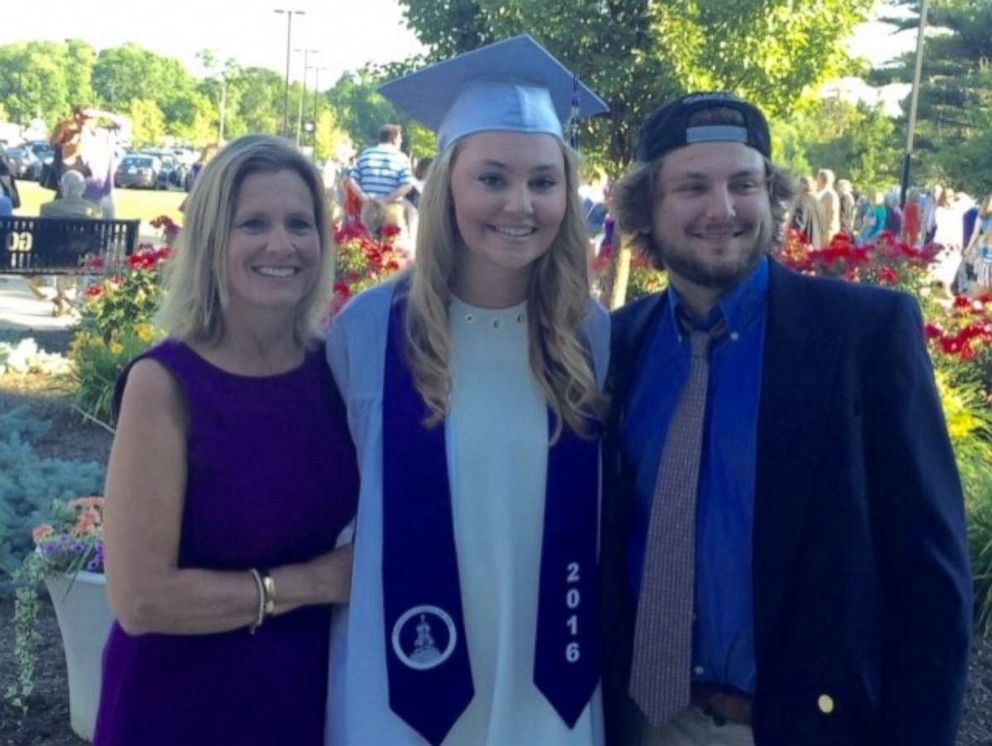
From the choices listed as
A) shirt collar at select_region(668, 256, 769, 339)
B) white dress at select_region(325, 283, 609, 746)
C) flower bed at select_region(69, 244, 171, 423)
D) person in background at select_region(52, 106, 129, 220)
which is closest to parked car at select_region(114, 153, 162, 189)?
person in background at select_region(52, 106, 129, 220)

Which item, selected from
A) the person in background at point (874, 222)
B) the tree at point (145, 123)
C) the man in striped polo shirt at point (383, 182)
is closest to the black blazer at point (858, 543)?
the man in striped polo shirt at point (383, 182)

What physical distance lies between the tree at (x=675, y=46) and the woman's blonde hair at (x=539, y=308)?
8.24 meters

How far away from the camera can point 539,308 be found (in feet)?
8.53

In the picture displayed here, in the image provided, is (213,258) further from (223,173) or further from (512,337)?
(512,337)

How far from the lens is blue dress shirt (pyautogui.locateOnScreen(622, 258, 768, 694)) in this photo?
235cm

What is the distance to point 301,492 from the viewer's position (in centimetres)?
238

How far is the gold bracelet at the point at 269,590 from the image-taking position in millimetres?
2320

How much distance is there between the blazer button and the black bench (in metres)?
10.6

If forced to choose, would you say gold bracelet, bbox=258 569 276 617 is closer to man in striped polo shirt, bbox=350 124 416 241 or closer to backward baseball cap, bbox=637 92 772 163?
backward baseball cap, bbox=637 92 772 163

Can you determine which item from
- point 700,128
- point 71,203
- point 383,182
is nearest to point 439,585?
point 700,128

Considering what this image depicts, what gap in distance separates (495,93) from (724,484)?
95cm

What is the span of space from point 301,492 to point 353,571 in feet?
0.59

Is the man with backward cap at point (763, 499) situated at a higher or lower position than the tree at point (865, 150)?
lower

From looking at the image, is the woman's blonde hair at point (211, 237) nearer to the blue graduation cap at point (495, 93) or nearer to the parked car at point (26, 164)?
the blue graduation cap at point (495, 93)
